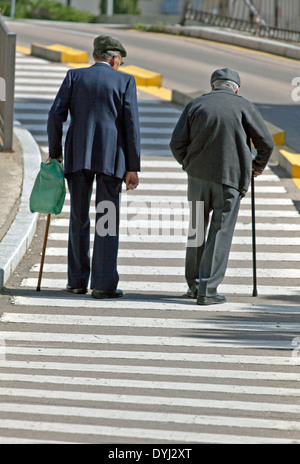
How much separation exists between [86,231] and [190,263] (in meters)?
0.84

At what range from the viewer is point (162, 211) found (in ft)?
32.7

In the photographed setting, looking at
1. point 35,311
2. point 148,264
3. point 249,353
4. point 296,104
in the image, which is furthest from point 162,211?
point 296,104

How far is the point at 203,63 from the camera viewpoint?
21.5 meters

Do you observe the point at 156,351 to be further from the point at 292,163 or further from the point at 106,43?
the point at 292,163

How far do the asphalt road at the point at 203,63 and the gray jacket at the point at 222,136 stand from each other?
211 inches

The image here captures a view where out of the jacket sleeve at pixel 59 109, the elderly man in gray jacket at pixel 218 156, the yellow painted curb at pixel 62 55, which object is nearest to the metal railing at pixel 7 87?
the jacket sleeve at pixel 59 109

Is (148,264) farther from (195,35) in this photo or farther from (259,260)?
(195,35)

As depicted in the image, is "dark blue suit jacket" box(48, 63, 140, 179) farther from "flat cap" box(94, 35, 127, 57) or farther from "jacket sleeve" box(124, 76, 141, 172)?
"flat cap" box(94, 35, 127, 57)

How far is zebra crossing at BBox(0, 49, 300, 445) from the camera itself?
16.1 ft

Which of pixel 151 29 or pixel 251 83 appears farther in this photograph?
pixel 151 29

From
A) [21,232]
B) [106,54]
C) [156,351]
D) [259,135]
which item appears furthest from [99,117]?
[156,351]

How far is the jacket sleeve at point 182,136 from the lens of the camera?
7.18 m

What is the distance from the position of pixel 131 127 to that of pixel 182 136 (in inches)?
15.5

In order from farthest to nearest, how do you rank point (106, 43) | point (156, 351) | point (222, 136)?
point (106, 43)
point (222, 136)
point (156, 351)
